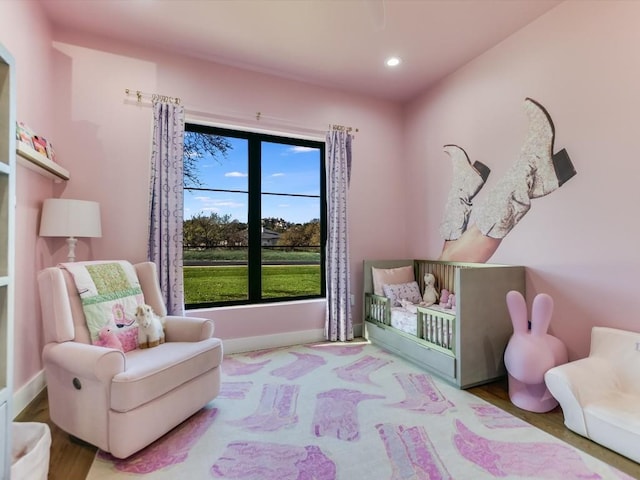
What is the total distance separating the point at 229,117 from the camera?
3.33 metres

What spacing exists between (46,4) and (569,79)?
4003mm

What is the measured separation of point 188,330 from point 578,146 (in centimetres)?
313

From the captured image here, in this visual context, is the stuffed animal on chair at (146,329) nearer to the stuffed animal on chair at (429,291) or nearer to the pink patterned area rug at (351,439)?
the pink patterned area rug at (351,439)

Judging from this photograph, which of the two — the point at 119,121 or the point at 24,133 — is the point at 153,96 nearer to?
the point at 119,121

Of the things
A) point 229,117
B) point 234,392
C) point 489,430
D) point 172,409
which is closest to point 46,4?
point 229,117

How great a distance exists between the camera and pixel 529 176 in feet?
9.01

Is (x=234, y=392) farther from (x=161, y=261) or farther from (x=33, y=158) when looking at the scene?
(x=33, y=158)

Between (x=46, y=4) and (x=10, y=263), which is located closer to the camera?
(x=10, y=263)

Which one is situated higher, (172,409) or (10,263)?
(10,263)

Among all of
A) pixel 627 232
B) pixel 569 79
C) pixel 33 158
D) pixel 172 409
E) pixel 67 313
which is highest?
pixel 569 79

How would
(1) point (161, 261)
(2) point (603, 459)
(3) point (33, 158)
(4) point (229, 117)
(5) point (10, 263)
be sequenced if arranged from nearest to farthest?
(5) point (10, 263) < (2) point (603, 459) < (3) point (33, 158) < (1) point (161, 261) < (4) point (229, 117)

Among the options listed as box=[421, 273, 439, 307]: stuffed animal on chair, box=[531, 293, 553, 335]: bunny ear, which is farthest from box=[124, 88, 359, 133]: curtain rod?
box=[531, 293, 553, 335]: bunny ear

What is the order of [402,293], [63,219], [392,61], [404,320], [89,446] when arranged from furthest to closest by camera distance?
[402,293] → [392,61] → [404,320] → [63,219] → [89,446]

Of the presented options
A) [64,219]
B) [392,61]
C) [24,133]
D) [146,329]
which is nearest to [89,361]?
[146,329]
